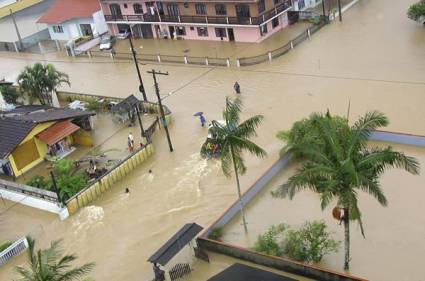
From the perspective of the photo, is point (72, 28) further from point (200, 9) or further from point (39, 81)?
point (39, 81)

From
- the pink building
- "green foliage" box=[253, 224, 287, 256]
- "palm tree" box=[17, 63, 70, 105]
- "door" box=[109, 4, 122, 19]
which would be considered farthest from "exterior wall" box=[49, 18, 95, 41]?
"green foliage" box=[253, 224, 287, 256]

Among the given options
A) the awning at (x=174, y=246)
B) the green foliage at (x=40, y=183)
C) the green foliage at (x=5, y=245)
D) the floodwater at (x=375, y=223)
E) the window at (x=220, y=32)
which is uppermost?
the window at (x=220, y=32)

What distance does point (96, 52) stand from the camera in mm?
55406

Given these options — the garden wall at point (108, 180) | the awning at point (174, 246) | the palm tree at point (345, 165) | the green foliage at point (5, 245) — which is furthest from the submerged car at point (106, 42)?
the palm tree at point (345, 165)

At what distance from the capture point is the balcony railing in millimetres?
48719

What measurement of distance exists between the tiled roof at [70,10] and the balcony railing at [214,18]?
381cm

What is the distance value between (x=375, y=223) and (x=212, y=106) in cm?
1750

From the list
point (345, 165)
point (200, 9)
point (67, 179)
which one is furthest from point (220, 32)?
point (345, 165)

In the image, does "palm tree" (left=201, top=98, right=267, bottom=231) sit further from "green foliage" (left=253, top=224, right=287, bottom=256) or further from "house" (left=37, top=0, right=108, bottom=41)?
"house" (left=37, top=0, right=108, bottom=41)

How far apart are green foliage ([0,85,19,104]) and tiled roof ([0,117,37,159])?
35.2 ft

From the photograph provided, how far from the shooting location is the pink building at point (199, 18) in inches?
1933

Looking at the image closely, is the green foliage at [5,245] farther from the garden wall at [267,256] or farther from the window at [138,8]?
the window at [138,8]

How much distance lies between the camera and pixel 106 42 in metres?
56.9

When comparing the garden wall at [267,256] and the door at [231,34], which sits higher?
the door at [231,34]
